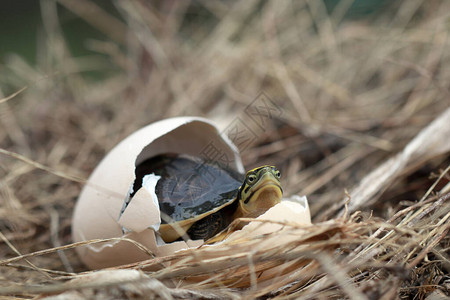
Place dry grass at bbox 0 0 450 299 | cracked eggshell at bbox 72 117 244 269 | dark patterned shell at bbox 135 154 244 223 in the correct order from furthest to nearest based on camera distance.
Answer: dark patterned shell at bbox 135 154 244 223 → cracked eggshell at bbox 72 117 244 269 → dry grass at bbox 0 0 450 299

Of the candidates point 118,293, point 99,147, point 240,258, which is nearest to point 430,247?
point 240,258

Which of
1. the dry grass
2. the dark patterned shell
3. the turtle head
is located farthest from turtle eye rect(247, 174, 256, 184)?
the dry grass

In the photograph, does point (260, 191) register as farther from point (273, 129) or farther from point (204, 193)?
point (273, 129)

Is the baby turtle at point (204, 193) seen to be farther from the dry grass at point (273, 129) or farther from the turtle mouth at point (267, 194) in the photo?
the dry grass at point (273, 129)

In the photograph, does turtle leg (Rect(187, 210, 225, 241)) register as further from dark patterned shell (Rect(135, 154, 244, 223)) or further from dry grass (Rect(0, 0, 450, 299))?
dry grass (Rect(0, 0, 450, 299))

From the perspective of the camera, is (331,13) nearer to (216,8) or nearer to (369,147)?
(216,8)
